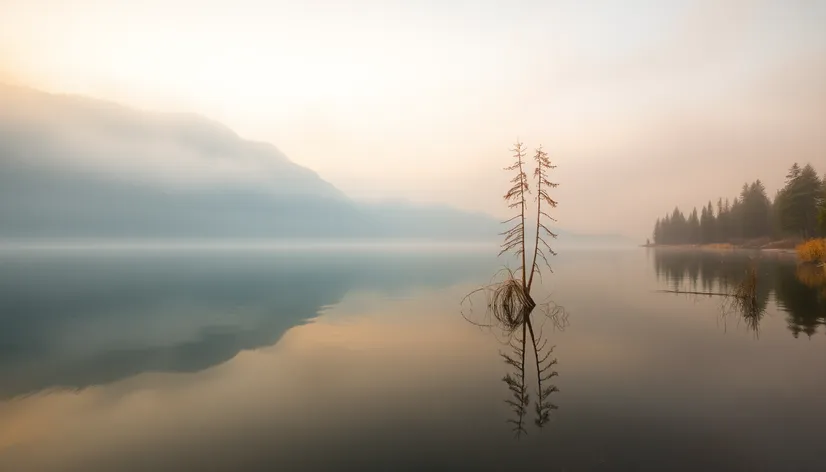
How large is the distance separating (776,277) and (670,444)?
5115 cm

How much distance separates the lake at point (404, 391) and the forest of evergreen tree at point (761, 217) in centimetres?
6636

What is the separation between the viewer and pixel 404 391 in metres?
14.4

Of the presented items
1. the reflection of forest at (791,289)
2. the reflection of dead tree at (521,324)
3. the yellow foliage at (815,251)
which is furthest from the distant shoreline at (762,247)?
the reflection of dead tree at (521,324)

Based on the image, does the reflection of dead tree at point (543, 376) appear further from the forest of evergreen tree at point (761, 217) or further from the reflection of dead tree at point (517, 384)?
the forest of evergreen tree at point (761, 217)

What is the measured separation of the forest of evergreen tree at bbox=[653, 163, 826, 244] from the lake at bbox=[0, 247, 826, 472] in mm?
66362

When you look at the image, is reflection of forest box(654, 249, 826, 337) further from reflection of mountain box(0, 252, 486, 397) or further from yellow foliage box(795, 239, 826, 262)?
reflection of mountain box(0, 252, 486, 397)

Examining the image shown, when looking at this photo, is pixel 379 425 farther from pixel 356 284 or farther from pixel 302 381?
pixel 356 284

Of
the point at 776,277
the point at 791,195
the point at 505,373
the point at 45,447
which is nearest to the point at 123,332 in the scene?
the point at 45,447

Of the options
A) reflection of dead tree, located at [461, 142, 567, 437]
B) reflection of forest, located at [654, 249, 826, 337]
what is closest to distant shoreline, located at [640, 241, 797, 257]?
reflection of forest, located at [654, 249, 826, 337]

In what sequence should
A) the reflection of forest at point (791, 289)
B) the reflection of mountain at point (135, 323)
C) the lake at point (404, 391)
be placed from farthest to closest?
the reflection of forest at point (791, 289) < the reflection of mountain at point (135, 323) < the lake at point (404, 391)

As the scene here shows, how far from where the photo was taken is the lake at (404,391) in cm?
994

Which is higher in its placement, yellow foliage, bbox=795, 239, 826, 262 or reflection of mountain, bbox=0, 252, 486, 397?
yellow foliage, bbox=795, 239, 826, 262

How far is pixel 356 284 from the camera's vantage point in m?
51.9

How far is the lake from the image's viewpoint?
994cm
